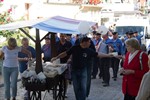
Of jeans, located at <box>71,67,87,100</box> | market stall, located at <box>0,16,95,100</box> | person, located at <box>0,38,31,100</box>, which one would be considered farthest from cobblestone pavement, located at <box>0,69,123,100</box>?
market stall, located at <box>0,16,95,100</box>

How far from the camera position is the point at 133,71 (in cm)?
663

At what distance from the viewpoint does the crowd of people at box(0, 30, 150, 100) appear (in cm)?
667

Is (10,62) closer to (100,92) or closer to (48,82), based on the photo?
(48,82)

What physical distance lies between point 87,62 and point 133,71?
266 cm

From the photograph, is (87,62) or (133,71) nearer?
(133,71)

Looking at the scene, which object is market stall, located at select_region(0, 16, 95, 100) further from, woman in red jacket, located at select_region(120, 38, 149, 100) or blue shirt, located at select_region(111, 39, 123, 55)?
blue shirt, located at select_region(111, 39, 123, 55)

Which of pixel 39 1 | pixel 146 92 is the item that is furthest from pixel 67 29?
pixel 39 1

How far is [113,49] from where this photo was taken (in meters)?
13.6

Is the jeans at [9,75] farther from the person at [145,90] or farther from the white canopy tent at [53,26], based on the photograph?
the person at [145,90]

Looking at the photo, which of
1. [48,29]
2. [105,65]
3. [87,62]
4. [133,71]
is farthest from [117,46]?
[133,71]

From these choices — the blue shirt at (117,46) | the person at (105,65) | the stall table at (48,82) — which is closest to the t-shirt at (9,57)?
the stall table at (48,82)

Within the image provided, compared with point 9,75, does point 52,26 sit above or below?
above

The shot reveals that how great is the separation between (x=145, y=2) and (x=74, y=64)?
74042 mm

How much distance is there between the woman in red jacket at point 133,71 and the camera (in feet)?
21.8
